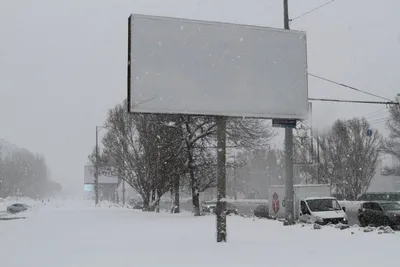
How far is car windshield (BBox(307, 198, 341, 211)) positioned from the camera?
75.7ft

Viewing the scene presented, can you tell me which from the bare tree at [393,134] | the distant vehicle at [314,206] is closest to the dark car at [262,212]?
the distant vehicle at [314,206]

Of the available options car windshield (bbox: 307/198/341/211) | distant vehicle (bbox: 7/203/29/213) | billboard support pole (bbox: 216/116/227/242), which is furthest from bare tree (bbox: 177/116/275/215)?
distant vehicle (bbox: 7/203/29/213)

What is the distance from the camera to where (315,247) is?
12.2m

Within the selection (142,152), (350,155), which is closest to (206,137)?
A: (142,152)

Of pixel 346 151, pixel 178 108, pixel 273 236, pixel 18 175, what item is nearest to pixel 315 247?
pixel 273 236

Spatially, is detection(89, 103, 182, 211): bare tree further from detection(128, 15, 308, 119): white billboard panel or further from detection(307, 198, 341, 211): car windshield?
detection(128, 15, 308, 119): white billboard panel

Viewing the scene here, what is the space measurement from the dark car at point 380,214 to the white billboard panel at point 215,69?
10.3 metres

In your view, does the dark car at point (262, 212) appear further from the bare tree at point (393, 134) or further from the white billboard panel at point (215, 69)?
the bare tree at point (393, 134)

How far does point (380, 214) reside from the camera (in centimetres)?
2377

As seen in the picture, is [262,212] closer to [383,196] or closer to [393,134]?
[383,196]

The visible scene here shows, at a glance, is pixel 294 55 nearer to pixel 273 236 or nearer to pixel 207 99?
pixel 207 99

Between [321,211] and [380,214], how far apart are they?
3.29 m

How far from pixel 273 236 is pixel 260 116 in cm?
376

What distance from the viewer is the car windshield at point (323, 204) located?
23062 millimetres
